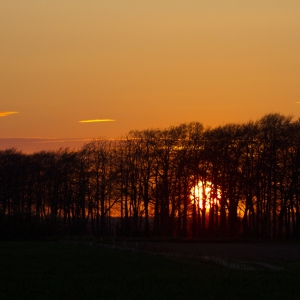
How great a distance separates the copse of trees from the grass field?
41.1 m

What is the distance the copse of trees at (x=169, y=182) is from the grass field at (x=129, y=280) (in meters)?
41.1

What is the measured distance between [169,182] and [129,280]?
64754mm

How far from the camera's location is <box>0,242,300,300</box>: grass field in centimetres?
2795

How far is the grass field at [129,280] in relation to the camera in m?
28.0

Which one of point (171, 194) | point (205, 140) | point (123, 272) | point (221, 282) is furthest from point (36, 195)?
point (221, 282)

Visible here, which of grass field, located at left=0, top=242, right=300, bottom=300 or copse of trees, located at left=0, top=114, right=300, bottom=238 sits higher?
copse of trees, located at left=0, top=114, right=300, bottom=238

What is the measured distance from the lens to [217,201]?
100875 millimetres

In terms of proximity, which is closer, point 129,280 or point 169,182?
point 129,280

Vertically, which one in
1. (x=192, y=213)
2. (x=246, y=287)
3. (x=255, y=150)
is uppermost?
(x=255, y=150)

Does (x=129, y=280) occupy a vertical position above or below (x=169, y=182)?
below

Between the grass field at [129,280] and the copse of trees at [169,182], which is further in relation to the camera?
the copse of trees at [169,182]

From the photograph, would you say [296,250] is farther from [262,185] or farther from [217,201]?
[217,201]

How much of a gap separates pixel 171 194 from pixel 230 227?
10775mm

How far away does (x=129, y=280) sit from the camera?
33344 millimetres
